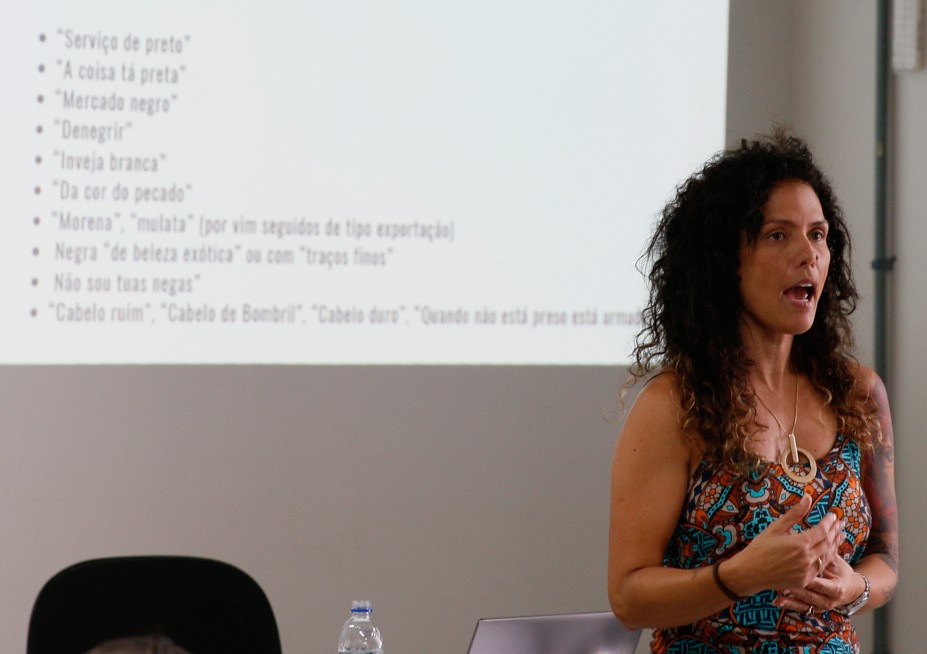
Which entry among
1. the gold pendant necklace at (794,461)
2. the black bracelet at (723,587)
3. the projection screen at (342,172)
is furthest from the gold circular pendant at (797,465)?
the projection screen at (342,172)

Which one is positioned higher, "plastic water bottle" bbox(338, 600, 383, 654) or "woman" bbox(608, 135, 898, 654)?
"woman" bbox(608, 135, 898, 654)

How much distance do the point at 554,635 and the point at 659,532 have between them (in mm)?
239

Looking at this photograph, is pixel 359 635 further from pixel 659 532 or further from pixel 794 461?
pixel 794 461

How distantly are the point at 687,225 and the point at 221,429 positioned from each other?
1828 mm

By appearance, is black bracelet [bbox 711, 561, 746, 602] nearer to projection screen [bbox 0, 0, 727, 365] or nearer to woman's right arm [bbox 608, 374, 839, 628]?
woman's right arm [bbox 608, 374, 839, 628]

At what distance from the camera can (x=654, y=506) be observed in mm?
1669

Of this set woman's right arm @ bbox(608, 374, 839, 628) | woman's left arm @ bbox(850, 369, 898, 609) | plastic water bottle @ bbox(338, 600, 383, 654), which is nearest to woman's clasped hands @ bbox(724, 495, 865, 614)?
woman's right arm @ bbox(608, 374, 839, 628)

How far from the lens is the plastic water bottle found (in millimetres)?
1896

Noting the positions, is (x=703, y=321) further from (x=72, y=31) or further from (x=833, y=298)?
(x=72, y=31)

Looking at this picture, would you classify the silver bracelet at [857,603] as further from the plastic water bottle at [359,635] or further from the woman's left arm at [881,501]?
the plastic water bottle at [359,635]

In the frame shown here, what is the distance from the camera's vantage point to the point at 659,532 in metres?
1.67

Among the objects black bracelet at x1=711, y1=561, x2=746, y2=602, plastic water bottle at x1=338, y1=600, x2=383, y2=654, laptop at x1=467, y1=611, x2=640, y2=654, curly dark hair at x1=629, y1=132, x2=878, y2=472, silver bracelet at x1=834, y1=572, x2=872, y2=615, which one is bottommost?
plastic water bottle at x1=338, y1=600, x2=383, y2=654

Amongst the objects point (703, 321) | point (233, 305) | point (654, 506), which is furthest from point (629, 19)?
point (654, 506)

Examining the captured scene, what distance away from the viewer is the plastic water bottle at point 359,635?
1.90 meters
